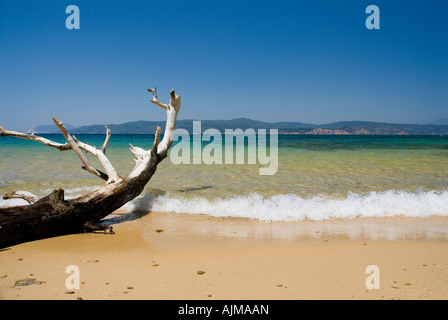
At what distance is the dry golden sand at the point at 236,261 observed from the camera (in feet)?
10.4

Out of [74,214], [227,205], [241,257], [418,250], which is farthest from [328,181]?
[74,214]

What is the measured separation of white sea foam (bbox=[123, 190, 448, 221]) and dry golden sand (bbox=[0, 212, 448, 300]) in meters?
0.67

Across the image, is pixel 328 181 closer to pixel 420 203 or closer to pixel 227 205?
pixel 420 203

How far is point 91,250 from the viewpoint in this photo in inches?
178

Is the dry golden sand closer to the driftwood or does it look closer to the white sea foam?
the driftwood

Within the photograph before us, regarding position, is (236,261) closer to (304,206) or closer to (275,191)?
(304,206)

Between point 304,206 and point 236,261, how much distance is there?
350 centimetres

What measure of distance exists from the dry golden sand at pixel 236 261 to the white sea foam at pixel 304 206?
669 millimetres

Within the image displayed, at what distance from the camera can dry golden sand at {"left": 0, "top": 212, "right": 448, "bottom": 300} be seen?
3.16 metres

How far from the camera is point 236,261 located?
4.05 metres

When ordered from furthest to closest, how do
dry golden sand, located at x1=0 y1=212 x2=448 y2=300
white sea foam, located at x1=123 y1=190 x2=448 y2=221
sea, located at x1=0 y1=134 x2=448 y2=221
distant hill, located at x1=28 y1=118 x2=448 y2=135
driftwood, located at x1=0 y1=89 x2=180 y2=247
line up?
distant hill, located at x1=28 y1=118 x2=448 y2=135, sea, located at x1=0 y1=134 x2=448 y2=221, white sea foam, located at x1=123 y1=190 x2=448 y2=221, driftwood, located at x1=0 y1=89 x2=180 y2=247, dry golden sand, located at x1=0 y1=212 x2=448 y2=300
